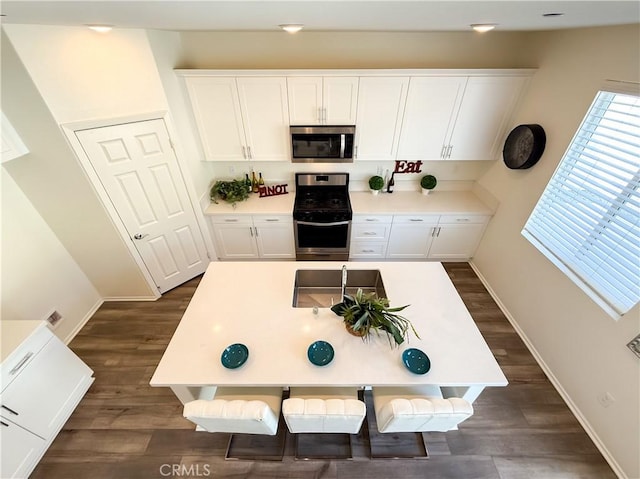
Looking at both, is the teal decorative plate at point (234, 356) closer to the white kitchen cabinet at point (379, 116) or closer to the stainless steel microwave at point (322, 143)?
the stainless steel microwave at point (322, 143)

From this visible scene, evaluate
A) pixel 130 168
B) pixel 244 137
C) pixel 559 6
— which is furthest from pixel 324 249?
pixel 559 6

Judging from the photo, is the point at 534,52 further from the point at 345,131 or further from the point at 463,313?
the point at 463,313

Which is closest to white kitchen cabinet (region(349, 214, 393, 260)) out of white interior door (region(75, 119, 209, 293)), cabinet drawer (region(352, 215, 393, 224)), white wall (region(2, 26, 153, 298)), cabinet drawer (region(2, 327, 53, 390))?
cabinet drawer (region(352, 215, 393, 224))

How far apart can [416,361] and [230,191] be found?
2.71m

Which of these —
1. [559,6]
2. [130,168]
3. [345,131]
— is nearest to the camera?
[559,6]

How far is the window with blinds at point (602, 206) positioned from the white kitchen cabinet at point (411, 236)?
3.84ft

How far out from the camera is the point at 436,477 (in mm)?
1853

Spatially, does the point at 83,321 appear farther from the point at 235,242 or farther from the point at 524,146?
the point at 524,146

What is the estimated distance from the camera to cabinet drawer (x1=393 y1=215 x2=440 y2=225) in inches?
126

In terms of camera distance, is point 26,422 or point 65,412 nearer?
point 26,422

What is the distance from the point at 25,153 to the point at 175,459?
2.60m

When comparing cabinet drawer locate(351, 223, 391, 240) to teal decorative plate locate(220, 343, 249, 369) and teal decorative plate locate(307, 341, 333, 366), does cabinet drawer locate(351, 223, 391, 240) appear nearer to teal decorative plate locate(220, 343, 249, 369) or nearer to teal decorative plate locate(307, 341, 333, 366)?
teal decorative plate locate(307, 341, 333, 366)

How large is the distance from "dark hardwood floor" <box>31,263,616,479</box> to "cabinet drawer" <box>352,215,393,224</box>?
1.79 m

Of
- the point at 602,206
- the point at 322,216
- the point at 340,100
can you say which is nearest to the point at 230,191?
the point at 322,216
